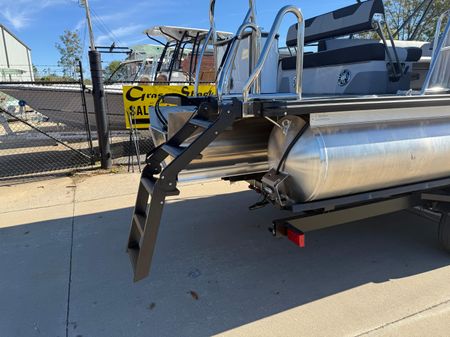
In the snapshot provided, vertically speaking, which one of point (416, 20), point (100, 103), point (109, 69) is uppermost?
point (109, 69)

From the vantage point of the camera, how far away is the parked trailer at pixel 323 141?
231 cm

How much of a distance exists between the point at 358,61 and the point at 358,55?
0.20ft

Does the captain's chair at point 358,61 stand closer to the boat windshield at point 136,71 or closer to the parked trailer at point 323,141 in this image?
the parked trailer at point 323,141

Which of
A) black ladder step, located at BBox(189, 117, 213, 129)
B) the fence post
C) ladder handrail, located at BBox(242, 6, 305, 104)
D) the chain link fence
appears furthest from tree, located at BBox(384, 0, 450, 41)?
the chain link fence

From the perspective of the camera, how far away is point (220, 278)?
9.53 ft

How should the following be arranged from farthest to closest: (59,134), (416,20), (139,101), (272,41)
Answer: (59,134) < (139,101) < (416,20) < (272,41)

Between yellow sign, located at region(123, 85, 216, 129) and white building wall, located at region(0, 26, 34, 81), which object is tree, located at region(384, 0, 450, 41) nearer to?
yellow sign, located at region(123, 85, 216, 129)

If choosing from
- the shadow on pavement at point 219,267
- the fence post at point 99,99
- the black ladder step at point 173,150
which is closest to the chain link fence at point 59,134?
the fence post at point 99,99

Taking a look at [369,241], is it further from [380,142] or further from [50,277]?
[50,277]

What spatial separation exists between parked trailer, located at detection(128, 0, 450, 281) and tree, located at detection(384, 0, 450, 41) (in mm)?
1126

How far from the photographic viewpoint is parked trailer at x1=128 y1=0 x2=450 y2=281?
7.57 ft

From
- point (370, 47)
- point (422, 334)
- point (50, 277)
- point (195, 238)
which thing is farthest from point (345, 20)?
point (50, 277)

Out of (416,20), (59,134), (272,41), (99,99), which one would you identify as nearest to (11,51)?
(59,134)

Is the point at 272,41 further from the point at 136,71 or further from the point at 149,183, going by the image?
the point at 136,71
